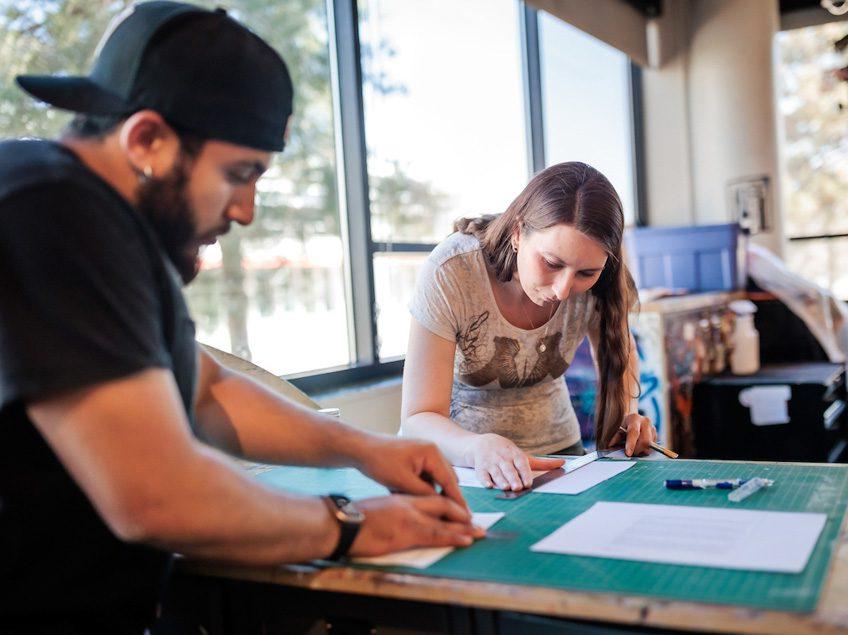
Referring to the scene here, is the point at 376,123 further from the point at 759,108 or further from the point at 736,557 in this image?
the point at 759,108

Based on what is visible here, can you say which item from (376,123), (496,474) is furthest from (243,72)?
(376,123)

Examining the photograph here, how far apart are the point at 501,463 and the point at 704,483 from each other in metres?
0.33

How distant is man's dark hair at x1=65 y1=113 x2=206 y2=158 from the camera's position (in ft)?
3.04

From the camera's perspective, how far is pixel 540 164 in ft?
14.0

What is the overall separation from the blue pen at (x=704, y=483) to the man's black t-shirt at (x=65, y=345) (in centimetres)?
78

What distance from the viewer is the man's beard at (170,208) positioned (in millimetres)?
931

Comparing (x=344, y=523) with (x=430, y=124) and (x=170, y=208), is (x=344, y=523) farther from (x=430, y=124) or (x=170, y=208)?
(x=430, y=124)

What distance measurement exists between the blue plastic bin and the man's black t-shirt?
3632mm

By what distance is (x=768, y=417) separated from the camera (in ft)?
11.1

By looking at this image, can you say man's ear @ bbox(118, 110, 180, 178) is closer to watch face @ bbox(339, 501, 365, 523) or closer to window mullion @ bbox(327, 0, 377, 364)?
watch face @ bbox(339, 501, 365, 523)

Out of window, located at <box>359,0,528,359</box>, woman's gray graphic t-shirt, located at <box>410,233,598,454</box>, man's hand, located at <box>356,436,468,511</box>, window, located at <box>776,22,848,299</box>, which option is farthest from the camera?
window, located at <box>776,22,848,299</box>

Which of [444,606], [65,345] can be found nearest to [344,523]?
[444,606]

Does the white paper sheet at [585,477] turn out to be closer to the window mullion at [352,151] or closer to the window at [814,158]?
the window mullion at [352,151]

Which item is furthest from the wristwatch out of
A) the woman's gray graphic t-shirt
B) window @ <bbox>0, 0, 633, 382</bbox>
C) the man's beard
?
window @ <bbox>0, 0, 633, 382</bbox>
